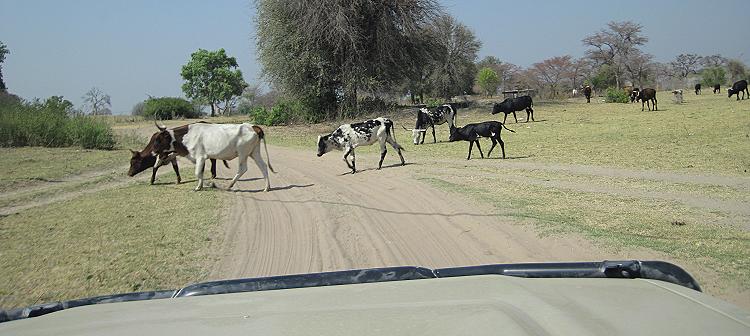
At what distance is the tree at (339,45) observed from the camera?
3162 centimetres

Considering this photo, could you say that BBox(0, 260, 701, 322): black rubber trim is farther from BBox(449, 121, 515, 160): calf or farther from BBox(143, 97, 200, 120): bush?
BBox(143, 97, 200, 120): bush

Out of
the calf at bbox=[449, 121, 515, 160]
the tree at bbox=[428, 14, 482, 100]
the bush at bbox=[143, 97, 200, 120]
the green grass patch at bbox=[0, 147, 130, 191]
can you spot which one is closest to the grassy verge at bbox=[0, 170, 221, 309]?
the green grass patch at bbox=[0, 147, 130, 191]

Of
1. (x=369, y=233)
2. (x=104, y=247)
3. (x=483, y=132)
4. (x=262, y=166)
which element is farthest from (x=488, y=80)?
(x=104, y=247)

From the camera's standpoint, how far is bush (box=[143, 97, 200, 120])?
53.0 metres

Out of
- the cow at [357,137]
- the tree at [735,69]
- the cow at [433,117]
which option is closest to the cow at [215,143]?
the cow at [357,137]

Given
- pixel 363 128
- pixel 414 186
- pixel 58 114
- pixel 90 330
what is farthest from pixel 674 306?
pixel 58 114

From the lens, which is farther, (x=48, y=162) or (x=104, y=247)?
(x=48, y=162)

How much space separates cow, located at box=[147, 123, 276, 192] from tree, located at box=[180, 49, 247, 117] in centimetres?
5083

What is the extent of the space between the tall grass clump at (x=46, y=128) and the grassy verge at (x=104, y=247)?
12.8 m

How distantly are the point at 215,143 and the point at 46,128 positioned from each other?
1328 cm

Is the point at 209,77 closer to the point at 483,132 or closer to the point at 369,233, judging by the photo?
the point at 483,132

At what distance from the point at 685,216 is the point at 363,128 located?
30.3ft

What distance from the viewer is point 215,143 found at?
1309cm

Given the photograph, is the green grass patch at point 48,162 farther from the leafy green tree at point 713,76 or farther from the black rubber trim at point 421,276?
the leafy green tree at point 713,76
